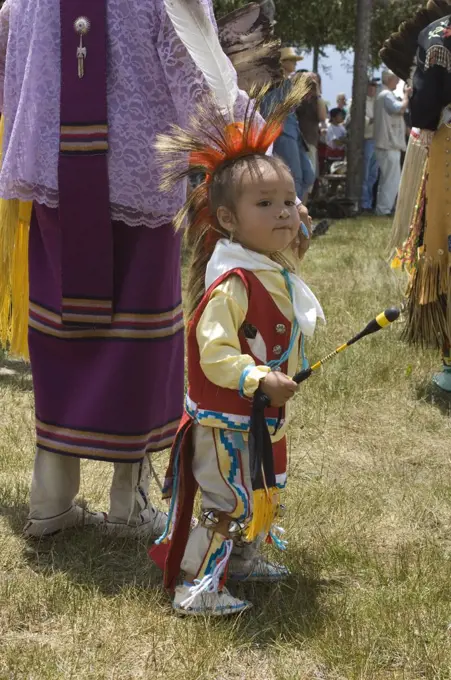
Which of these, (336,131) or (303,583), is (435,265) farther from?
(336,131)

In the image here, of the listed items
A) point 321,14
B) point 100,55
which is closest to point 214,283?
point 100,55

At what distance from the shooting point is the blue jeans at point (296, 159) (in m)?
8.69

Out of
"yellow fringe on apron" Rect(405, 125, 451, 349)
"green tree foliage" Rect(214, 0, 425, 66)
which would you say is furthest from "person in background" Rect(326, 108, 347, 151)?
"yellow fringe on apron" Rect(405, 125, 451, 349)

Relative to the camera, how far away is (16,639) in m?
2.32

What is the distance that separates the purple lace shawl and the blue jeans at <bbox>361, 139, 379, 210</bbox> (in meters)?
11.6

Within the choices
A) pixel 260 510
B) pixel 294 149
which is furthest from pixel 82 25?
pixel 294 149

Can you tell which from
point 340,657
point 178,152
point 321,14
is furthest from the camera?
point 321,14

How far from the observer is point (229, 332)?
223 centimetres

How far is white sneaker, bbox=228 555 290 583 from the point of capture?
2574mm

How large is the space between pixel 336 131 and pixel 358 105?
299 centimetres

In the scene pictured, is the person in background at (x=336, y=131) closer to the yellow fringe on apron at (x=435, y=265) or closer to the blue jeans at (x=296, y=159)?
the blue jeans at (x=296, y=159)

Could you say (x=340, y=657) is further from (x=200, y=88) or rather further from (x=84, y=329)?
(x=200, y=88)

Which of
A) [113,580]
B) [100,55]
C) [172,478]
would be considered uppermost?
[100,55]

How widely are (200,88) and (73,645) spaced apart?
136cm
